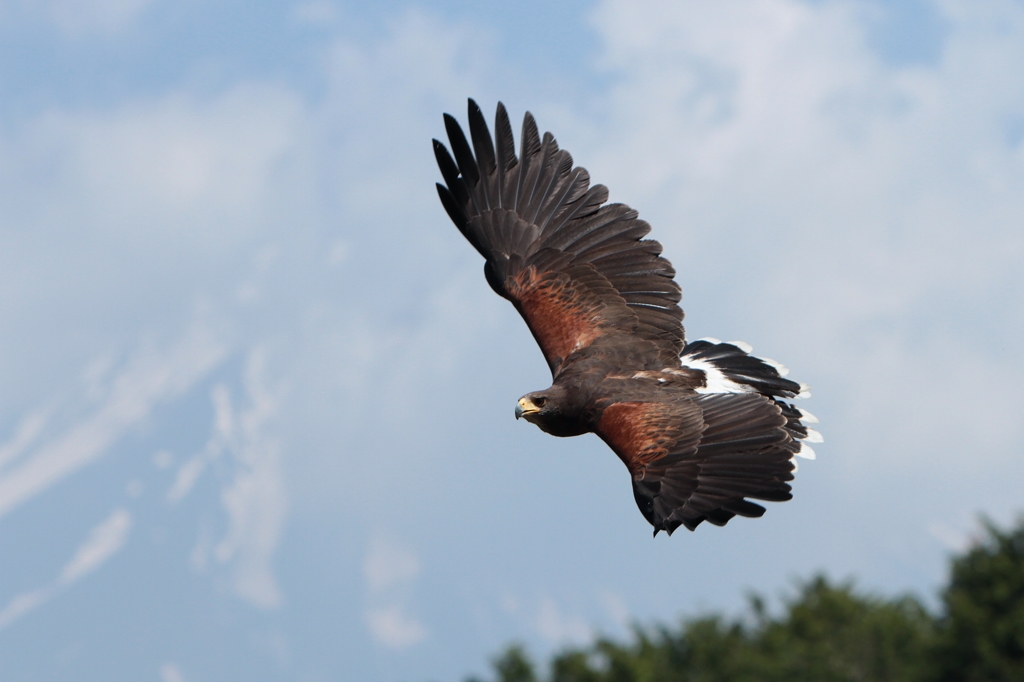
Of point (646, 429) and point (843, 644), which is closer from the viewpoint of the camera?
point (646, 429)

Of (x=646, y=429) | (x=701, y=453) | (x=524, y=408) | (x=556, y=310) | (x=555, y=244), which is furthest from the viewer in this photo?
(x=555, y=244)

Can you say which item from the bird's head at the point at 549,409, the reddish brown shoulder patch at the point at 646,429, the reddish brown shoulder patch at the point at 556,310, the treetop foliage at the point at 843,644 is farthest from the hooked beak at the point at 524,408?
the treetop foliage at the point at 843,644

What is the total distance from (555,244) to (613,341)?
48.1 inches

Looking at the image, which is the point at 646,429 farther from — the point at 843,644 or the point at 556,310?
the point at 843,644

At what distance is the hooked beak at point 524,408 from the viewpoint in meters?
11.3

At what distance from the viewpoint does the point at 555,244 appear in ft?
40.8

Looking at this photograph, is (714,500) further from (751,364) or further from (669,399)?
(751,364)

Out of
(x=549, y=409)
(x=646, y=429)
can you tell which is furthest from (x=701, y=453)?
(x=549, y=409)

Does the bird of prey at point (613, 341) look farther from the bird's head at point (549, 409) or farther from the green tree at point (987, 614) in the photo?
the green tree at point (987, 614)

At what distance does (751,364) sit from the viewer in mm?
12555

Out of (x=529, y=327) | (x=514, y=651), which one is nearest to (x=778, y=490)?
(x=529, y=327)

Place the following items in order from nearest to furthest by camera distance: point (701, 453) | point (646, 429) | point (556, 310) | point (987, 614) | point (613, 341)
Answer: point (701, 453) → point (646, 429) → point (613, 341) → point (556, 310) → point (987, 614)

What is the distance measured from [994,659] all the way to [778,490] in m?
52.6

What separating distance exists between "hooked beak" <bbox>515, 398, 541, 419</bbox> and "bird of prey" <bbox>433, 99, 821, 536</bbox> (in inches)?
0.5
